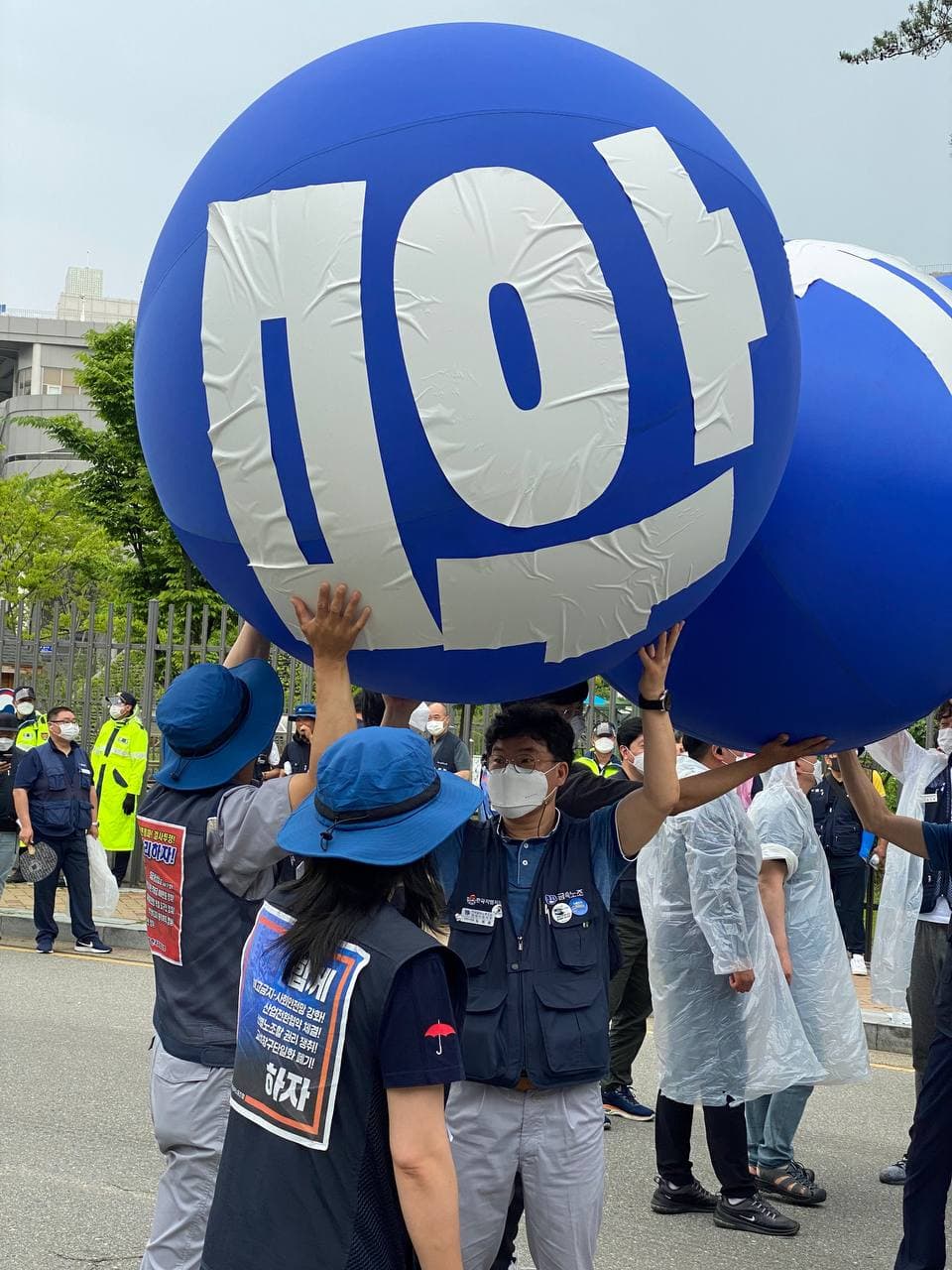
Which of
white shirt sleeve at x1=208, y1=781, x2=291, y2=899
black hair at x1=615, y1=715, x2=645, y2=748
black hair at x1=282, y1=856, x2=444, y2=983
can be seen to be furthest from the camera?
black hair at x1=615, y1=715, x2=645, y2=748

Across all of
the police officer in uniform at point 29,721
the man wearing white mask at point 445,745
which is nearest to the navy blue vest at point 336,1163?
the man wearing white mask at point 445,745

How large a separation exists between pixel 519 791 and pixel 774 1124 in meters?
2.95

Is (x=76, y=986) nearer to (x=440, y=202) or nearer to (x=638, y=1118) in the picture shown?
(x=638, y=1118)

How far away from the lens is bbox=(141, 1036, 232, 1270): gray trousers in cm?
335

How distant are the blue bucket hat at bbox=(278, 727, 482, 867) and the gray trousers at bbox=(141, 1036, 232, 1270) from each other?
1.16 metres

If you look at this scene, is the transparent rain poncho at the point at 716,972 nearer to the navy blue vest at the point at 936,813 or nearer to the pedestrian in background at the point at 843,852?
the navy blue vest at the point at 936,813

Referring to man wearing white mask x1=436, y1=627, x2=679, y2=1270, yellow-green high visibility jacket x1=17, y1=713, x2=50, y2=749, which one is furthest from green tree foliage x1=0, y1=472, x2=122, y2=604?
man wearing white mask x1=436, y1=627, x2=679, y2=1270

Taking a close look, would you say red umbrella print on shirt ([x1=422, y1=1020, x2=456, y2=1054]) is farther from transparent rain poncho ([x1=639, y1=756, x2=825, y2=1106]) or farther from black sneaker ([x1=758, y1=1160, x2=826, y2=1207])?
black sneaker ([x1=758, y1=1160, x2=826, y2=1207])

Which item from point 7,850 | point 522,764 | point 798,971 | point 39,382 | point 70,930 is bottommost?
point 70,930

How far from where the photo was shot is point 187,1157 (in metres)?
3.37

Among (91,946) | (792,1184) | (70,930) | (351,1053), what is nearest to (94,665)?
(70,930)

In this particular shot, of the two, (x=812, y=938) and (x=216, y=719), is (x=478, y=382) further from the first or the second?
(x=812, y=938)

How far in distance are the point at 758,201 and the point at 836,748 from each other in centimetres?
127

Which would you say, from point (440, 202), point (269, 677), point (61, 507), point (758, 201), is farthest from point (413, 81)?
point (61, 507)
